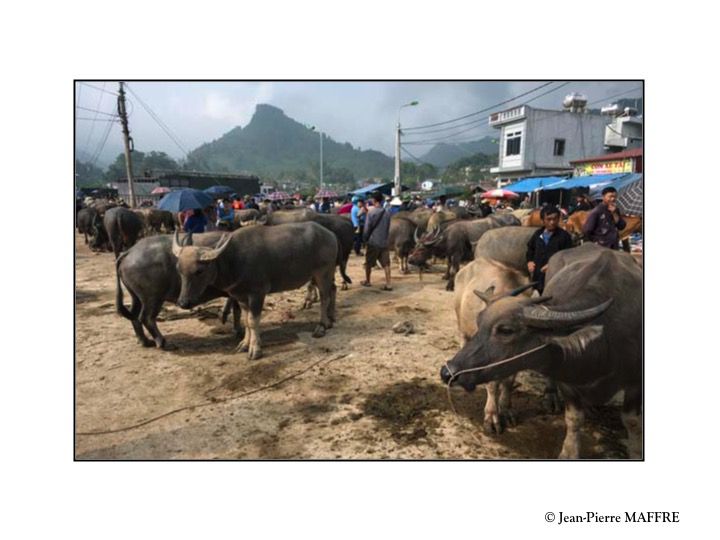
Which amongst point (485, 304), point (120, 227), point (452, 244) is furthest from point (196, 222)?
point (120, 227)

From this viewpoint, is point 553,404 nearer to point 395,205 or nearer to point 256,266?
point 256,266

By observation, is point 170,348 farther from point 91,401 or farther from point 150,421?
point 150,421

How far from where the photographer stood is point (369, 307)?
8469mm

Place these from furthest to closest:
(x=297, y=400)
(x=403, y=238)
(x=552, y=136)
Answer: (x=552, y=136) → (x=403, y=238) → (x=297, y=400)

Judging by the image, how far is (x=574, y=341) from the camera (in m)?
3.02

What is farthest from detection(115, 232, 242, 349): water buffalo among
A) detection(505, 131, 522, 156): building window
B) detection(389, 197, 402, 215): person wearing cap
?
detection(505, 131, 522, 156): building window

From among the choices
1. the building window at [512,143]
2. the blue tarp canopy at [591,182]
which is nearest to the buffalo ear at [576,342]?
the blue tarp canopy at [591,182]

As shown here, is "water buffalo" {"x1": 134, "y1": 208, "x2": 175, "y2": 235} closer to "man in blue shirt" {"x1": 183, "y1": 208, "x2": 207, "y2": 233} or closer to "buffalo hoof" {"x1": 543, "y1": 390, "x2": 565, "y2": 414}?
"man in blue shirt" {"x1": 183, "y1": 208, "x2": 207, "y2": 233}

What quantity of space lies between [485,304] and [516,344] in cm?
102

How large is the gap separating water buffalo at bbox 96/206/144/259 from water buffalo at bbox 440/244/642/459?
570 inches

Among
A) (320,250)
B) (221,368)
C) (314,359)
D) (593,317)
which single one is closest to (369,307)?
(320,250)

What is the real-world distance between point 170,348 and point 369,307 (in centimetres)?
384

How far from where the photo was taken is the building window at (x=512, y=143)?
30.1m

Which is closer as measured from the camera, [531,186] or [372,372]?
[372,372]
